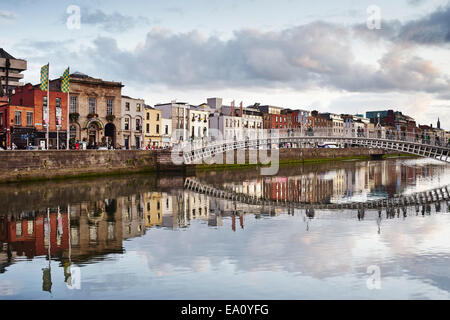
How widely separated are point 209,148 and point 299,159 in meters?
21.8

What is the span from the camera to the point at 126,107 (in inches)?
1796

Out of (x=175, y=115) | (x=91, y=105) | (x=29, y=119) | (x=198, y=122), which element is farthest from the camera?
(x=198, y=122)

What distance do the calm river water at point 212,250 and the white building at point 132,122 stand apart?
24788 millimetres

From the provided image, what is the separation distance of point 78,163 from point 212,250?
71.7 feet

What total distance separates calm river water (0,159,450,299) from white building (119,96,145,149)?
24.8 meters

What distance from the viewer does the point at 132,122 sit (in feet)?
152

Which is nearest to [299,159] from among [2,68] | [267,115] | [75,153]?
[267,115]

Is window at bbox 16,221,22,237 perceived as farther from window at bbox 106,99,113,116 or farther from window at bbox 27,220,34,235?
window at bbox 106,99,113,116

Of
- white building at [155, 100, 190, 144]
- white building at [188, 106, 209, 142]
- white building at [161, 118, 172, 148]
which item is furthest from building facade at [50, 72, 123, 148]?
white building at [188, 106, 209, 142]

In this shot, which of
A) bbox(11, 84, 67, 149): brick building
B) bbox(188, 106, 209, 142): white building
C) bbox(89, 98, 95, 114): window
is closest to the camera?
bbox(11, 84, 67, 149): brick building

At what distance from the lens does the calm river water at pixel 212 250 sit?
323 inches

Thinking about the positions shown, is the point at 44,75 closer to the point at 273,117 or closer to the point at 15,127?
the point at 15,127

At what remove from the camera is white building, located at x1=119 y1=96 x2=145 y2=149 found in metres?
45.4

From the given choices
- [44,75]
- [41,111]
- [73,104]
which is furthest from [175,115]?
[44,75]
